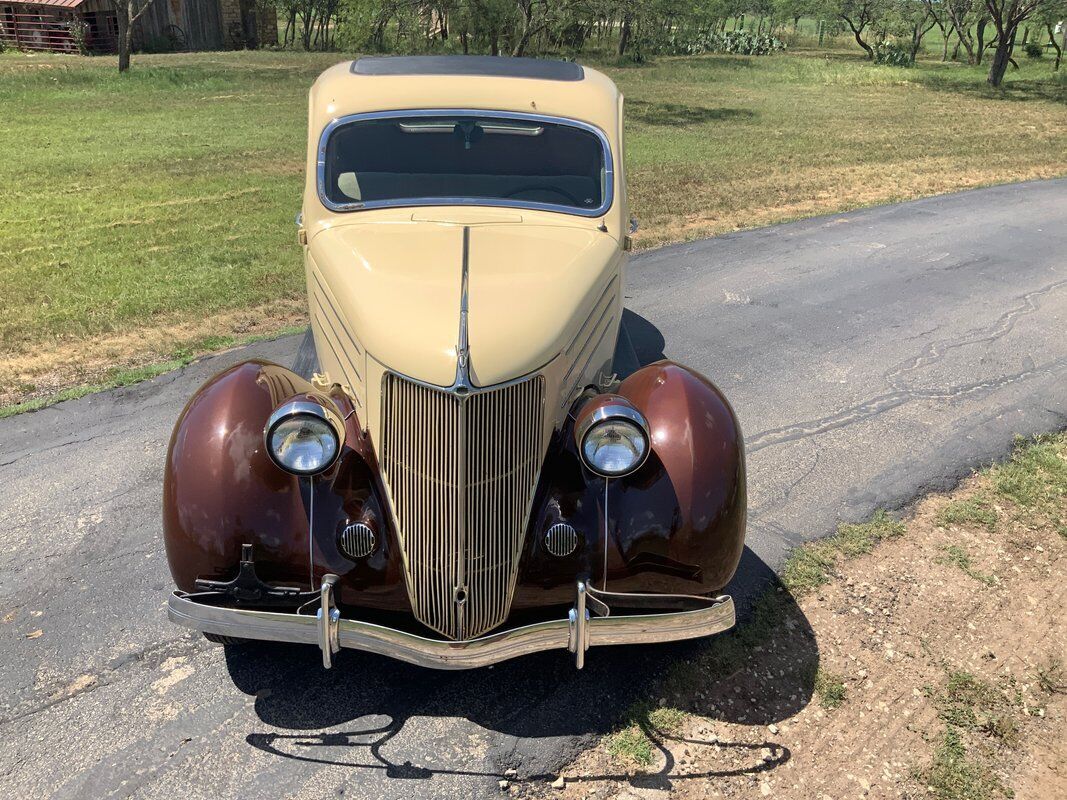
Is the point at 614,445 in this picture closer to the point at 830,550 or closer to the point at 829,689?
the point at 829,689

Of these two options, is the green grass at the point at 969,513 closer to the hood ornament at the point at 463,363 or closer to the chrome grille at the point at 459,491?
the chrome grille at the point at 459,491

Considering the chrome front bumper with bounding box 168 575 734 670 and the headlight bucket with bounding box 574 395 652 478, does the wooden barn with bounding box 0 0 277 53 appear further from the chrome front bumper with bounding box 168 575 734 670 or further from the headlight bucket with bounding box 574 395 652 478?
the headlight bucket with bounding box 574 395 652 478

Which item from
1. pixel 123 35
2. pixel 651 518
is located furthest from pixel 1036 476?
pixel 123 35

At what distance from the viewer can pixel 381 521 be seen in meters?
→ 3.28

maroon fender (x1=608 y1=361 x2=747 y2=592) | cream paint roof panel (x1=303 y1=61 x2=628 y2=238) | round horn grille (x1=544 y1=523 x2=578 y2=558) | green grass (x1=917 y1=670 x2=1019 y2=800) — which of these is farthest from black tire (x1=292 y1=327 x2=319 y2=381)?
green grass (x1=917 y1=670 x2=1019 y2=800)

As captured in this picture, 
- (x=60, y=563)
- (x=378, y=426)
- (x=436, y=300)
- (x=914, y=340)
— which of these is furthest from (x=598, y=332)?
(x=914, y=340)

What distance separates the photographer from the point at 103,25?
111 ft

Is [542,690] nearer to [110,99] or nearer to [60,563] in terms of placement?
[60,563]

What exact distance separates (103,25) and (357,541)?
127 ft

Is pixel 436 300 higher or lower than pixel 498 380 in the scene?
higher

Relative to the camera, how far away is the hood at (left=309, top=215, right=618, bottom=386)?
127 inches

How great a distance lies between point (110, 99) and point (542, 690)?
2182 cm

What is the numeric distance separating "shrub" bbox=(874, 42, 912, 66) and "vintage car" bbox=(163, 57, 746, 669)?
1722 inches

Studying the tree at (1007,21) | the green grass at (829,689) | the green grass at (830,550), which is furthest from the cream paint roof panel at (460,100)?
the tree at (1007,21)
